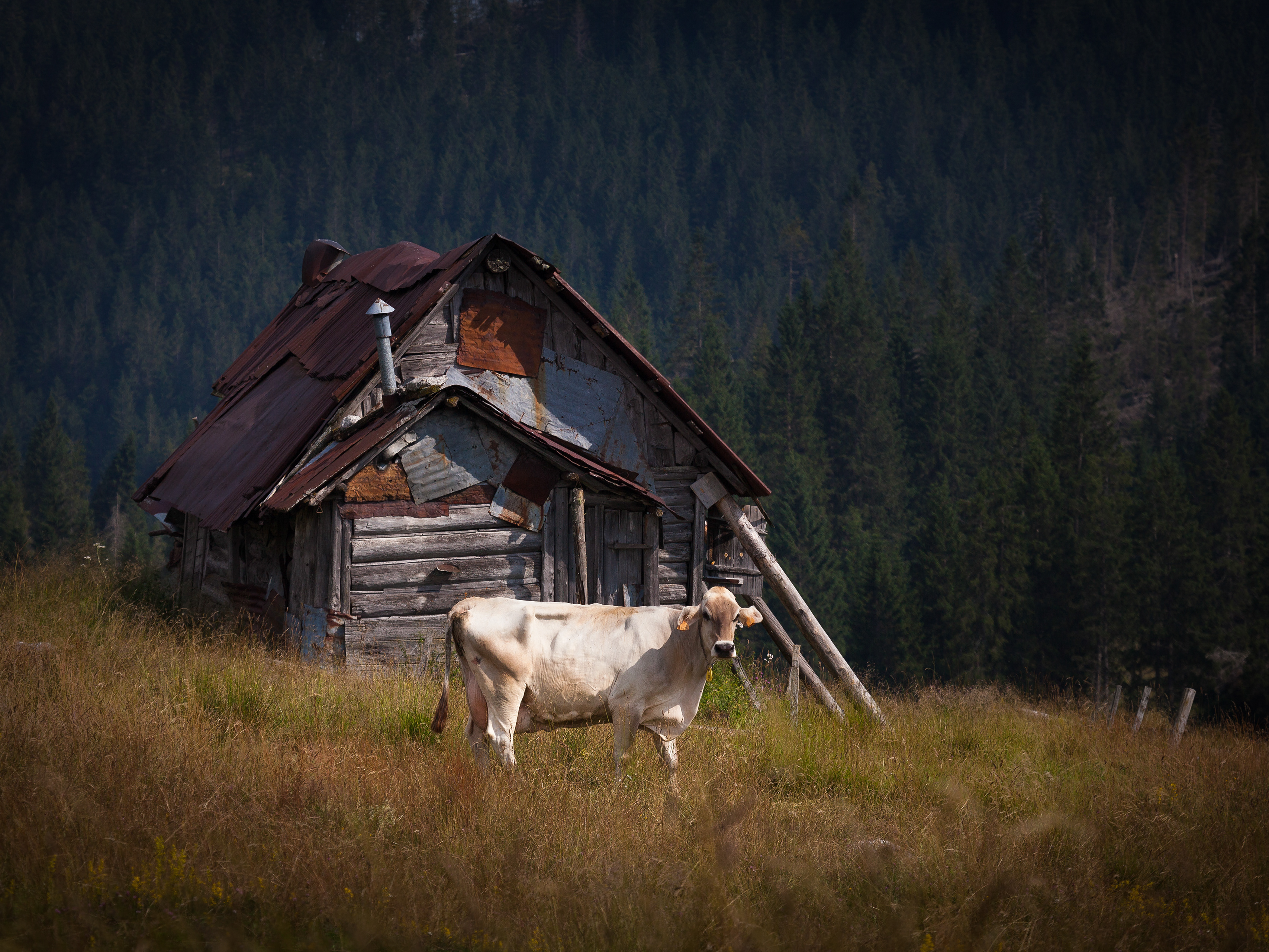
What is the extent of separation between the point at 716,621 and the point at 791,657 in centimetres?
509

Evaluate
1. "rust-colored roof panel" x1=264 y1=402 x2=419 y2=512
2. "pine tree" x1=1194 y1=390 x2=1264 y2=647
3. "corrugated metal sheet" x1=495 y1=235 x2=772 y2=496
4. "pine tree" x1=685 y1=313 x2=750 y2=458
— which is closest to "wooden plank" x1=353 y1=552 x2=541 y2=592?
"rust-colored roof panel" x1=264 y1=402 x2=419 y2=512

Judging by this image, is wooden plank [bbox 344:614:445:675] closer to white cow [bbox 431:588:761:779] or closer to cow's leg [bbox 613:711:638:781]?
white cow [bbox 431:588:761:779]

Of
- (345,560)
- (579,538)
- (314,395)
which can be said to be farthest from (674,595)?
(314,395)

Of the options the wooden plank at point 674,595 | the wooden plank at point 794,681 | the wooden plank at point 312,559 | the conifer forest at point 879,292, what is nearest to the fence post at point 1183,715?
the wooden plank at point 794,681

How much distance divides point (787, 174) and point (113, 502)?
358 ft

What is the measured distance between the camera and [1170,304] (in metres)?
97.8

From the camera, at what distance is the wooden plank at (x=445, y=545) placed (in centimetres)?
1154

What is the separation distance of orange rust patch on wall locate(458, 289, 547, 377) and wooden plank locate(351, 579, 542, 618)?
8.69 ft

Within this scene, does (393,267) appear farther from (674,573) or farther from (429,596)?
(674,573)

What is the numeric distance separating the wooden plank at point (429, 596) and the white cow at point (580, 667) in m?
3.84

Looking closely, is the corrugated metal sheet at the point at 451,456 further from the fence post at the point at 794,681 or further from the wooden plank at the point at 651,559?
the fence post at the point at 794,681

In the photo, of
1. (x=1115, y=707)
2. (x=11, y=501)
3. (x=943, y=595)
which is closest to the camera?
(x=1115, y=707)

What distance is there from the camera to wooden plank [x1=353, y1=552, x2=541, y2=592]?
11.6 metres

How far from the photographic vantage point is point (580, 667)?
7.36 m
